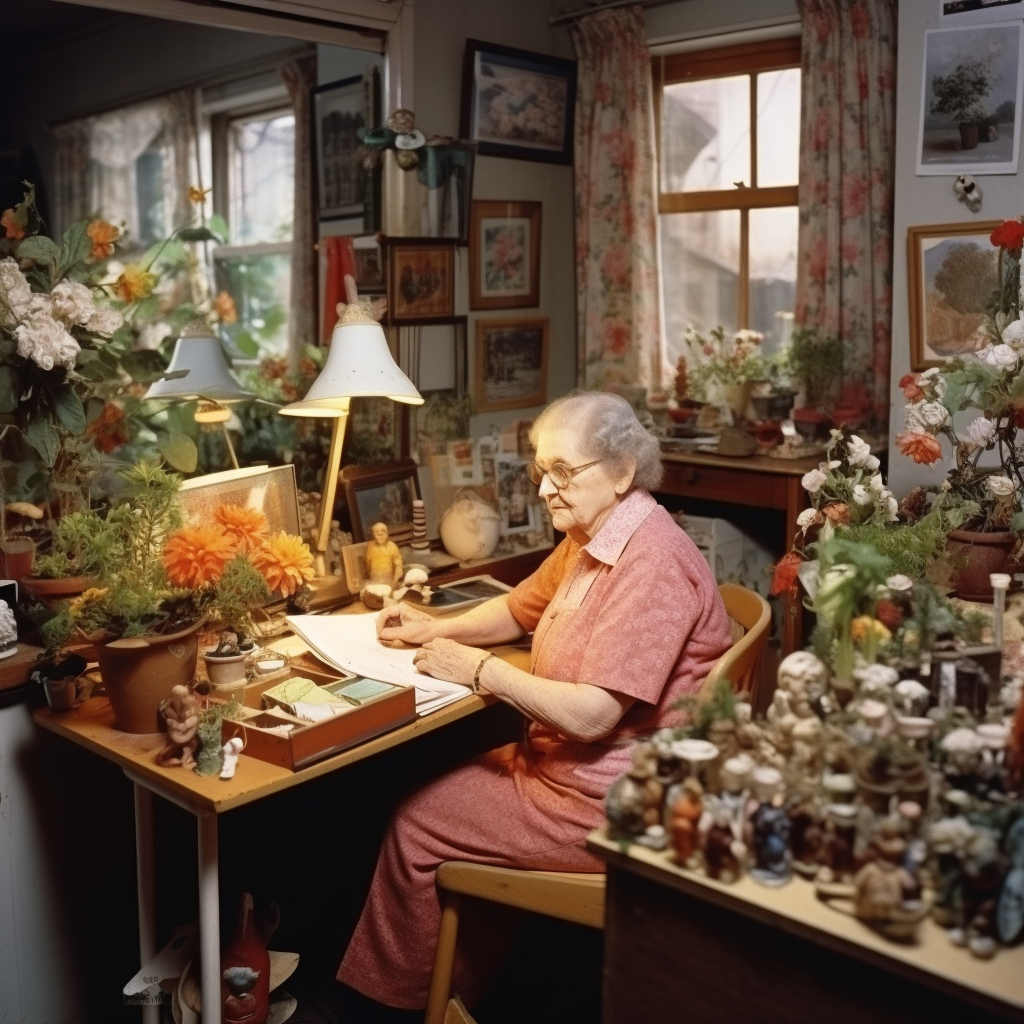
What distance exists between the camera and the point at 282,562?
2361 millimetres

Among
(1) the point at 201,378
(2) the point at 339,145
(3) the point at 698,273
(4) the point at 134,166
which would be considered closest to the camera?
(1) the point at 201,378

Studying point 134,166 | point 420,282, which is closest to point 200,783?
point 420,282

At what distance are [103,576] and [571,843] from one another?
1008 millimetres

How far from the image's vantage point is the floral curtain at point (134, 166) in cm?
503

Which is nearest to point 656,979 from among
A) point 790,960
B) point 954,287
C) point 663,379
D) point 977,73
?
point 790,960

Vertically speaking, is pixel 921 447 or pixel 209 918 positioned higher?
pixel 921 447

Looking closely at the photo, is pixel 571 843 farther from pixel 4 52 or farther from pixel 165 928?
pixel 4 52

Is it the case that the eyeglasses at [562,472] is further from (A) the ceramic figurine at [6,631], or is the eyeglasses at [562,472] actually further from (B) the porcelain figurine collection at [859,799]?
(A) the ceramic figurine at [6,631]

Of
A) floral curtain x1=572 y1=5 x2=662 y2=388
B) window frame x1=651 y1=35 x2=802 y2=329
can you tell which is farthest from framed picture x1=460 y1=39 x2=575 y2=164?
window frame x1=651 y1=35 x2=802 y2=329

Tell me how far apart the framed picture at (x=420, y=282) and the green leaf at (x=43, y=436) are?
1.29 m

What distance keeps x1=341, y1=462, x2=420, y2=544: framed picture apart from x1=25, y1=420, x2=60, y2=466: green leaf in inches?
33.0

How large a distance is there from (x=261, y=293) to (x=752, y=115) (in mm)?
2067

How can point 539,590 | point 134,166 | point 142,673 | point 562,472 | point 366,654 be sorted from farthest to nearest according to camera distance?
point 134,166 < point 539,590 < point 366,654 < point 562,472 < point 142,673

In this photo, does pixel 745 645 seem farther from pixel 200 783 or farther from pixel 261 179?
pixel 261 179
